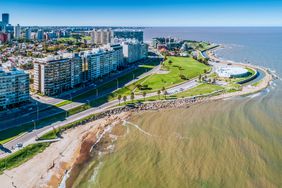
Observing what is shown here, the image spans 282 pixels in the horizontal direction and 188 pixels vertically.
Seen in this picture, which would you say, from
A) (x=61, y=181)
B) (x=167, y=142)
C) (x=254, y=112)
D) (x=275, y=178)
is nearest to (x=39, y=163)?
(x=61, y=181)

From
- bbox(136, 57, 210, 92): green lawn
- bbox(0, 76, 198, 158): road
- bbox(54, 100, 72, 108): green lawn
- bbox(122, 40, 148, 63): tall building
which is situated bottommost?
bbox(0, 76, 198, 158): road

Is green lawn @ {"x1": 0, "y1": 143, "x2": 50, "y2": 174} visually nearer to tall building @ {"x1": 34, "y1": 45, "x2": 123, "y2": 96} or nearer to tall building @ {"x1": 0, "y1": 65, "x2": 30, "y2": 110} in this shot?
tall building @ {"x1": 0, "y1": 65, "x2": 30, "y2": 110}

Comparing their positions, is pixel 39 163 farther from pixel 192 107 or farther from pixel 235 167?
pixel 192 107

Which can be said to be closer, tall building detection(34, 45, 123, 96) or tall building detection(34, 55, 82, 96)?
tall building detection(34, 55, 82, 96)

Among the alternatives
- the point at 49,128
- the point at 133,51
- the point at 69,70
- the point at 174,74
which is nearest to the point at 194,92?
the point at 174,74

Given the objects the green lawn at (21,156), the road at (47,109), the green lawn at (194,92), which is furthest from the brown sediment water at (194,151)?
the road at (47,109)

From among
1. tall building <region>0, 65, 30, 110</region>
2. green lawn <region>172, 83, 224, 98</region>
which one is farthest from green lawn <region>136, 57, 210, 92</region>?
tall building <region>0, 65, 30, 110</region>
